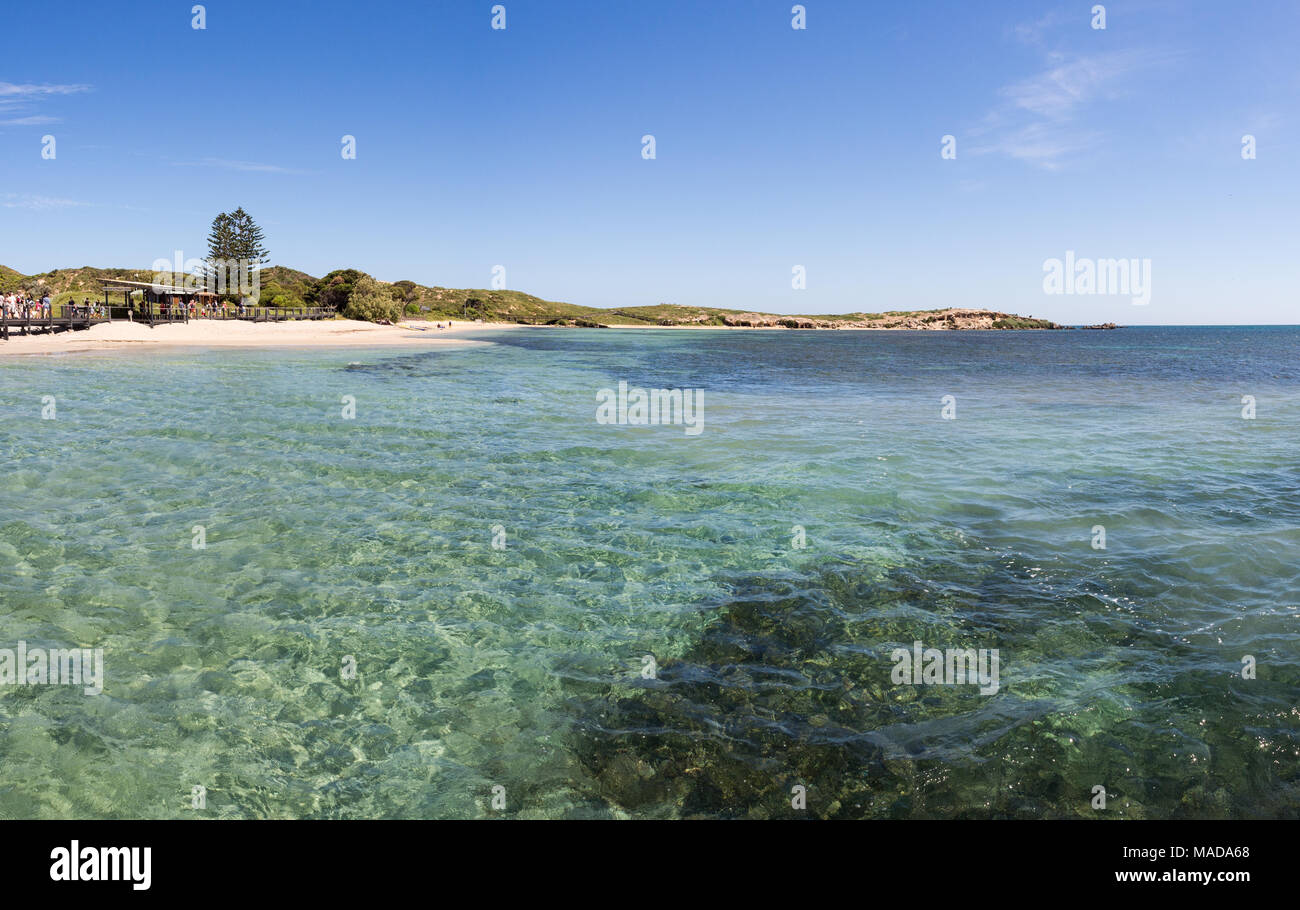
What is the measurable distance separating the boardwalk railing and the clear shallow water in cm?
4783

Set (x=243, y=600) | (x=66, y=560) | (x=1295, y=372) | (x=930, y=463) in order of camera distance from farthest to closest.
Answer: (x=1295, y=372)
(x=930, y=463)
(x=66, y=560)
(x=243, y=600)

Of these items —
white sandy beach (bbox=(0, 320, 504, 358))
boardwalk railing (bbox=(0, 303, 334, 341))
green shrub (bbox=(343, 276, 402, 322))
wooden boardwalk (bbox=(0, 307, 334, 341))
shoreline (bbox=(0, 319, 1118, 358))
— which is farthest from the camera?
green shrub (bbox=(343, 276, 402, 322))

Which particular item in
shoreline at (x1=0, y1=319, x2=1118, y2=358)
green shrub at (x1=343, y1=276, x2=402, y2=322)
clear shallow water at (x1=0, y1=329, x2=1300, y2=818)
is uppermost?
green shrub at (x1=343, y1=276, x2=402, y2=322)

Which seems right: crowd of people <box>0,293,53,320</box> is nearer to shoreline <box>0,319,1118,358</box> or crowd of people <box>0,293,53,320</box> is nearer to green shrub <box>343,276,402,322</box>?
shoreline <box>0,319,1118,358</box>

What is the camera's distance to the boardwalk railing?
2095 inches

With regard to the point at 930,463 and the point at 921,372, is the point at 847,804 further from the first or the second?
the point at 921,372

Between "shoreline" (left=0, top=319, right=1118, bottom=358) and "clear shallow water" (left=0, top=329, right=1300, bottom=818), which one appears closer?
"clear shallow water" (left=0, top=329, right=1300, bottom=818)

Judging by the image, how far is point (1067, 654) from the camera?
800 centimetres

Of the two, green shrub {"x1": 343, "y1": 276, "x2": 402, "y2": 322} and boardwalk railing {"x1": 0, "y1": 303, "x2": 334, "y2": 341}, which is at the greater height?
green shrub {"x1": 343, "y1": 276, "x2": 402, "y2": 322}

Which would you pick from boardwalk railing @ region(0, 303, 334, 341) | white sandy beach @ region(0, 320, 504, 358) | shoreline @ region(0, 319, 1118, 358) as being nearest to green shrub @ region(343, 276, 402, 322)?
boardwalk railing @ region(0, 303, 334, 341)

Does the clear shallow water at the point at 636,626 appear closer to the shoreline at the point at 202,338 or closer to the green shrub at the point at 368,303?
the shoreline at the point at 202,338

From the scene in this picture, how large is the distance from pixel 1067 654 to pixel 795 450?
42.2 ft

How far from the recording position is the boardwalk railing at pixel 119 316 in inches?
2095
